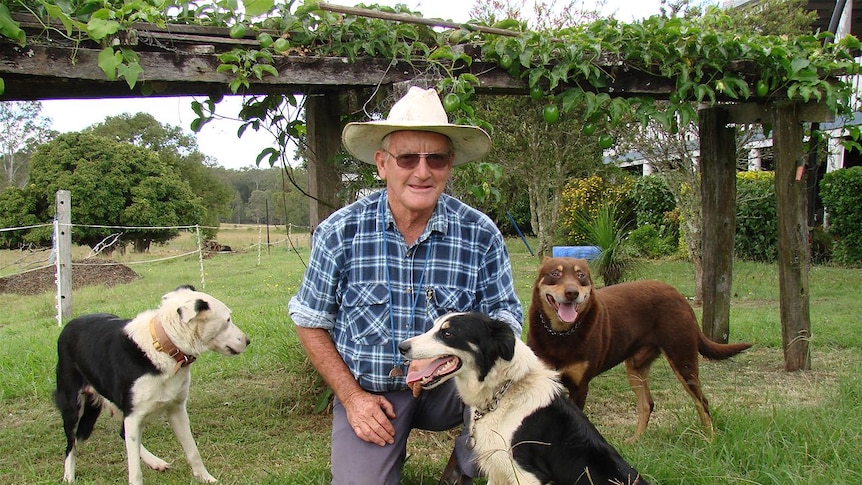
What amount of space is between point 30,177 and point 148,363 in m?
23.0

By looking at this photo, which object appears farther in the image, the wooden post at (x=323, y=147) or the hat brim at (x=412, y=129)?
the wooden post at (x=323, y=147)

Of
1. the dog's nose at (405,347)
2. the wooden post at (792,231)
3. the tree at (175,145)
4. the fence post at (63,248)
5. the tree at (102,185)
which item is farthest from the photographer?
the tree at (175,145)

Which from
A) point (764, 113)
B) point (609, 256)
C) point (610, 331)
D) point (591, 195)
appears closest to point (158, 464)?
point (610, 331)

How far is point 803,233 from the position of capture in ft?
19.4

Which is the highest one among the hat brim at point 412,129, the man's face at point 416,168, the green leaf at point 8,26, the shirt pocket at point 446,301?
the green leaf at point 8,26

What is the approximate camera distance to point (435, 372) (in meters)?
2.65

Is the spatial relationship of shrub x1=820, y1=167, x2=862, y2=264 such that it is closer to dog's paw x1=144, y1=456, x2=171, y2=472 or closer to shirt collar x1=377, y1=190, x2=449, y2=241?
shirt collar x1=377, y1=190, x2=449, y2=241

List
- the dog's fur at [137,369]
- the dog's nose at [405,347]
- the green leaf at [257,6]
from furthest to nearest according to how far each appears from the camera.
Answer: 1. the dog's fur at [137,369]
2. the green leaf at [257,6]
3. the dog's nose at [405,347]

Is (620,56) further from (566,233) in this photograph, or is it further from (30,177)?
(30,177)

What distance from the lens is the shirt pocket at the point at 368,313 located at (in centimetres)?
305

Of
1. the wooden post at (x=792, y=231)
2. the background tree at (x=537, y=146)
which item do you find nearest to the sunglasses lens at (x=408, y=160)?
the wooden post at (x=792, y=231)

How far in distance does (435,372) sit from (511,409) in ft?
1.29

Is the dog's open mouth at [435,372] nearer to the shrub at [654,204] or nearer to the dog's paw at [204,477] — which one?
the dog's paw at [204,477]

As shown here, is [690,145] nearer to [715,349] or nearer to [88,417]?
[715,349]
